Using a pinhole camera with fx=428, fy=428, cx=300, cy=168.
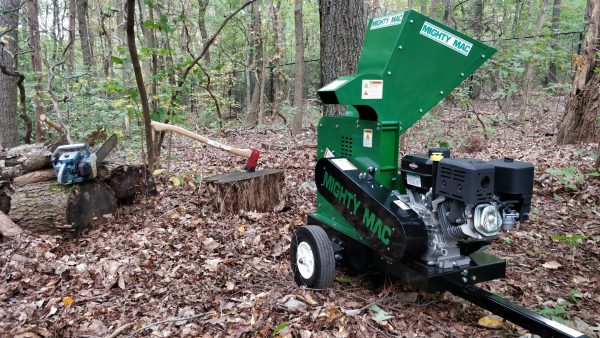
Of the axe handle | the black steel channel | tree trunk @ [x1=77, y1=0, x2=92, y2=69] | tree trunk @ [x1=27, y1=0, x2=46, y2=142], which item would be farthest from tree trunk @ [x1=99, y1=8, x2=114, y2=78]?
the black steel channel

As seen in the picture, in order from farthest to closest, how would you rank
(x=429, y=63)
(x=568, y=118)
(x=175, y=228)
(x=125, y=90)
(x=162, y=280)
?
(x=568, y=118), (x=125, y=90), (x=175, y=228), (x=162, y=280), (x=429, y=63)

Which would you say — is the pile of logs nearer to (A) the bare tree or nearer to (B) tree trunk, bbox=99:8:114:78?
(B) tree trunk, bbox=99:8:114:78

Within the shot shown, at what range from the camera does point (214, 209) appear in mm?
5559

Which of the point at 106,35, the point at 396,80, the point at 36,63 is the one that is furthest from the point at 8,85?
the point at 396,80

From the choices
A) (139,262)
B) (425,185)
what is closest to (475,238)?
(425,185)

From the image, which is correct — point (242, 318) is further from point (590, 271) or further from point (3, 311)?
point (590, 271)

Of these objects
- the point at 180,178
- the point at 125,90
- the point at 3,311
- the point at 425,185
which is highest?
the point at 125,90

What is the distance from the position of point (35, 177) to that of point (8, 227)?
771 millimetres

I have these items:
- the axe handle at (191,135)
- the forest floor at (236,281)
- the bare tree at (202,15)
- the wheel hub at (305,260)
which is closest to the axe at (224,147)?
the axe handle at (191,135)

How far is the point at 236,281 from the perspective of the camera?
12.7 feet

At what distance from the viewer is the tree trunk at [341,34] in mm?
5645

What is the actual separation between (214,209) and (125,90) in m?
2.14

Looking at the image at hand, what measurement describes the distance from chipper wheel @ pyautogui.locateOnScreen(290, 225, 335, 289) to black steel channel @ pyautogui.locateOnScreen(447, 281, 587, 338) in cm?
92

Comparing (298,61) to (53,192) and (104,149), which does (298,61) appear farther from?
(53,192)
